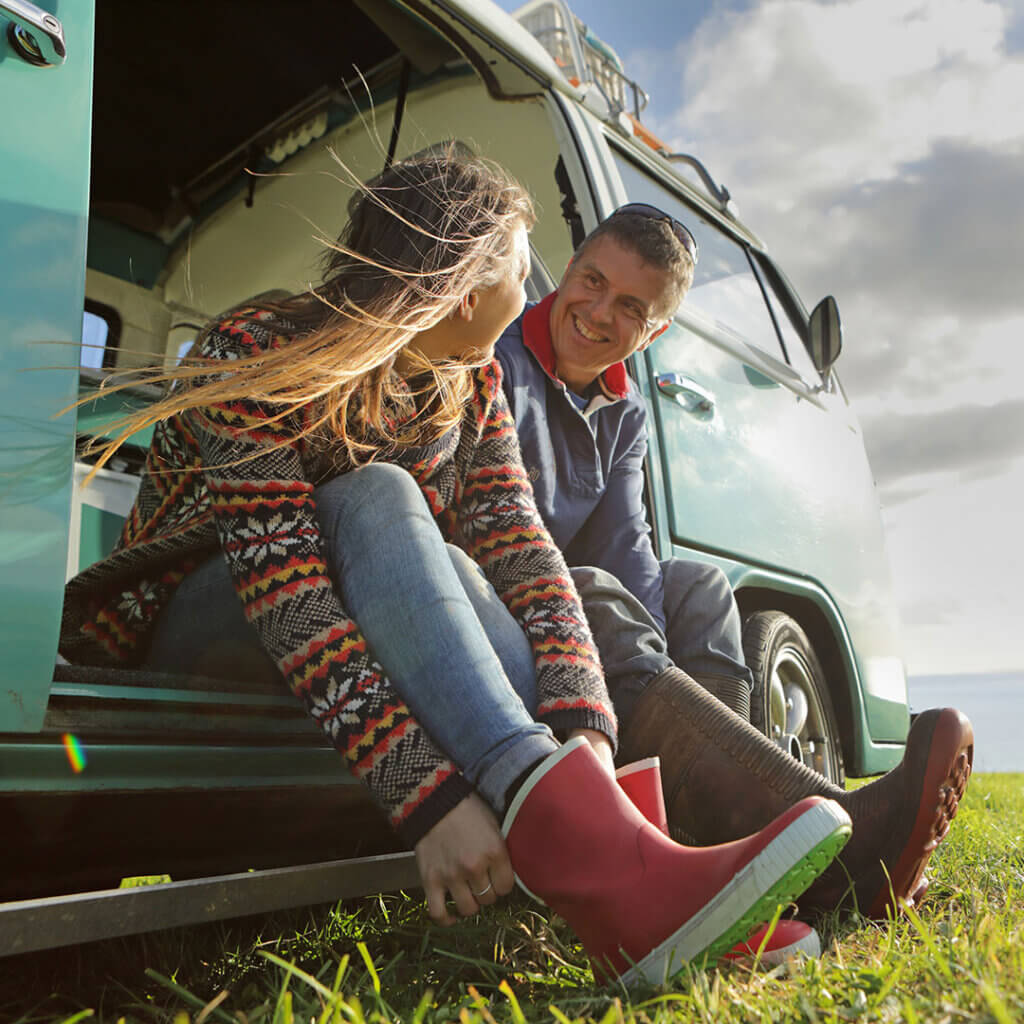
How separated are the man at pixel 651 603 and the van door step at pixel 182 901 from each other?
458mm

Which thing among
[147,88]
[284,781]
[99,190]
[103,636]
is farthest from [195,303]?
[284,781]

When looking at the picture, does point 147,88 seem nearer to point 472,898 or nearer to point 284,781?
point 284,781

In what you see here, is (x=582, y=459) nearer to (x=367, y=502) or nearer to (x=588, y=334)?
(x=588, y=334)

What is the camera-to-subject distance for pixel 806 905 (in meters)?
1.32

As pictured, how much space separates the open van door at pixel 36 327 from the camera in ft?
3.23

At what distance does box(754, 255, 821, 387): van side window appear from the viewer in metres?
3.09

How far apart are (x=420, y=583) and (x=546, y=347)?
0.96 metres

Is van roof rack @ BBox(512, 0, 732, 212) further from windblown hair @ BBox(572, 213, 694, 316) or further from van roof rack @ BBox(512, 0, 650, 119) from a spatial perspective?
windblown hair @ BBox(572, 213, 694, 316)

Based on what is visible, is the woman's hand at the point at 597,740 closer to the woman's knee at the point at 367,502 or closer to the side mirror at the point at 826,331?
the woman's knee at the point at 367,502

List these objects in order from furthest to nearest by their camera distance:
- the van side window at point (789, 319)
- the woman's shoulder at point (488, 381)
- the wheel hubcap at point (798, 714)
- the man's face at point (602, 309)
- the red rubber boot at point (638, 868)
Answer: the van side window at point (789, 319) → the wheel hubcap at point (798, 714) → the man's face at point (602, 309) → the woman's shoulder at point (488, 381) → the red rubber boot at point (638, 868)

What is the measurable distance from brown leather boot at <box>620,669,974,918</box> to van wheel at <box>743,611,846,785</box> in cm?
86

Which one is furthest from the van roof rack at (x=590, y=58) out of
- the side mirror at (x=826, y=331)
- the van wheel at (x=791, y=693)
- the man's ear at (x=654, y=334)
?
the van wheel at (x=791, y=693)

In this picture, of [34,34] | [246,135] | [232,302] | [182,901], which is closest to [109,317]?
[232,302]

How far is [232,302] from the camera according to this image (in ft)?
10.7
